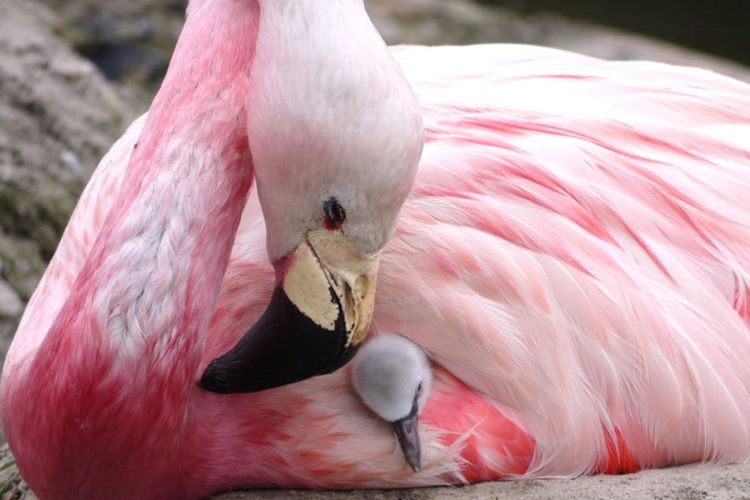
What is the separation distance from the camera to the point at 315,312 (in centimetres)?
235

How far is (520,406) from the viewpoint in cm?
268

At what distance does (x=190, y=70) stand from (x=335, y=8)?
1.76 ft

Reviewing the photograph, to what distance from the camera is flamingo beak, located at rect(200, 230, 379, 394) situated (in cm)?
233

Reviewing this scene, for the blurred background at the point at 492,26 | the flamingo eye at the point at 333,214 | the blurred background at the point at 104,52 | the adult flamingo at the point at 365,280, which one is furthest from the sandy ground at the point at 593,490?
the blurred background at the point at 492,26

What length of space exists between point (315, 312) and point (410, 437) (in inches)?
16.4

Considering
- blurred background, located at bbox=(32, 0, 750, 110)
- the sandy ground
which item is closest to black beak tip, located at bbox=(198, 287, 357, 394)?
the sandy ground

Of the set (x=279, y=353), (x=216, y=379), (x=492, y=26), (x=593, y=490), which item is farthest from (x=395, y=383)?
(x=492, y=26)

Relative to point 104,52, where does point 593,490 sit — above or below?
above

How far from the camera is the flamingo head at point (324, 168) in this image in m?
2.16

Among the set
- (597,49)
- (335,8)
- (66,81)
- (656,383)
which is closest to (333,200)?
(335,8)

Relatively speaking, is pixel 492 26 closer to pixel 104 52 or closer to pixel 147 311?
pixel 104 52

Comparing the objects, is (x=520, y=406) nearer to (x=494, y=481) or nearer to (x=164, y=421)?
(x=494, y=481)

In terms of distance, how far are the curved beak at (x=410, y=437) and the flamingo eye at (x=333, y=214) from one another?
52cm

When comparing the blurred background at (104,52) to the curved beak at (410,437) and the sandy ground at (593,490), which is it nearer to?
the sandy ground at (593,490)
